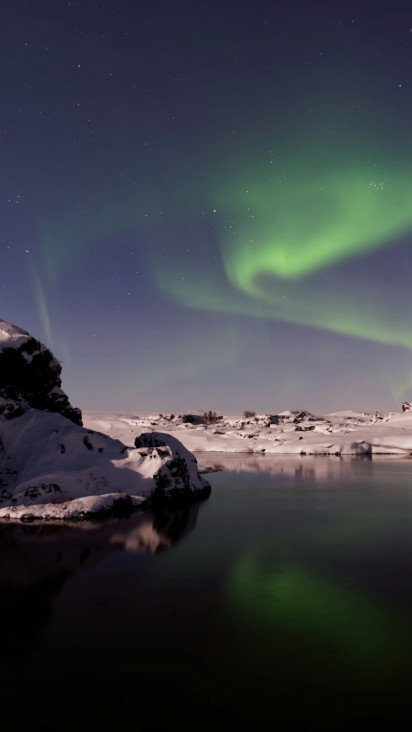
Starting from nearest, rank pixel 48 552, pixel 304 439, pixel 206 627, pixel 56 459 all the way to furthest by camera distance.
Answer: pixel 206 627 → pixel 48 552 → pixel 56 459 → pixel 304 439

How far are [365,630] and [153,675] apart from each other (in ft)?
11.4

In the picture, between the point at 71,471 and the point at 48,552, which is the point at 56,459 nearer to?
the point at 71,471

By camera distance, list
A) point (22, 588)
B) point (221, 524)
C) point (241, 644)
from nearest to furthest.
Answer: point (241, 644)
point (22, 588)
point (221, 524)

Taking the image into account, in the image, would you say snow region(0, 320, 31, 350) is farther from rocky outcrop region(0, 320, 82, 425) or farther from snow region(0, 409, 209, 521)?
snow region(0, 409, 209, 521)

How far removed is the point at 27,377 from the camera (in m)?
20.0

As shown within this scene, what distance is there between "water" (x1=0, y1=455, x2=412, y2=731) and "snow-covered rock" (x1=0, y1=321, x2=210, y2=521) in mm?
1904

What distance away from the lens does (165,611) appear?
751 centimetres

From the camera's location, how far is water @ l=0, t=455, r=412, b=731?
477 cm

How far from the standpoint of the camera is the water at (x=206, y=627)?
15.6ft

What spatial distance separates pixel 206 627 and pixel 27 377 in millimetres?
16018

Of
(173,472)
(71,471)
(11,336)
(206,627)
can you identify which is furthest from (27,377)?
(206,627)

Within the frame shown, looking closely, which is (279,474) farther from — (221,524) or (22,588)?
(22,588)

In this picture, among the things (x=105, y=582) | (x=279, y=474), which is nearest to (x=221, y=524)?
(x=105, y=582)

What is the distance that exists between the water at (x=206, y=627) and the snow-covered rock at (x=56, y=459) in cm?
190
